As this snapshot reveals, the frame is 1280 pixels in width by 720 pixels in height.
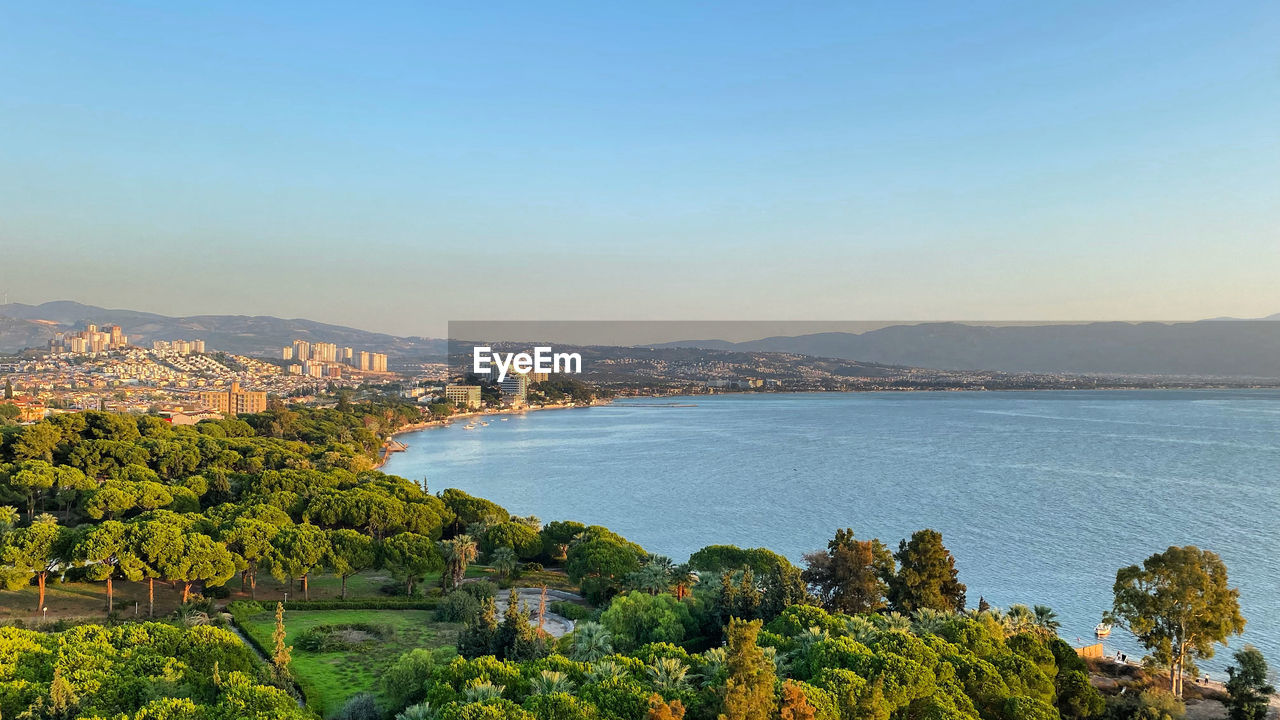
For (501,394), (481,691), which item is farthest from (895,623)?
(501,394)

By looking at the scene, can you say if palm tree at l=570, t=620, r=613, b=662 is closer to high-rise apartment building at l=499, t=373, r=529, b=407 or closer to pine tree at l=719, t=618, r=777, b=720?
pine tree at l=719, t=618, r=777, b=720

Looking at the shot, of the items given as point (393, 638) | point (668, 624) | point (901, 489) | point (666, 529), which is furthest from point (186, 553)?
point (901, 489)

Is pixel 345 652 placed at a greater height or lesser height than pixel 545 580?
greater

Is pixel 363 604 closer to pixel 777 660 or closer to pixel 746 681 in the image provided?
pixel 777 660

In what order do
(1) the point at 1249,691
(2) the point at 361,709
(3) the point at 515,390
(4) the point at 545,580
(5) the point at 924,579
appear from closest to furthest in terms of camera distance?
(2) the point at 361,709
(1) the point at 1249,691
(5) the point at 924,579
(4) the point at 545,580
(3) the point at 515,390

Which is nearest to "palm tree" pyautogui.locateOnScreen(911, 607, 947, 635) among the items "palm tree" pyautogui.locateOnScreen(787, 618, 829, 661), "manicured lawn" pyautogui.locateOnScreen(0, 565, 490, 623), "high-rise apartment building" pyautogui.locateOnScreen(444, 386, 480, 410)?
"palm tree" pyautogui.locateOnScreen(787, 618, 829, 661)

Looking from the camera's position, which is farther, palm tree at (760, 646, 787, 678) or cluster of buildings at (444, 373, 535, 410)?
cluster of buildings at (444, 373, 535, 410)
